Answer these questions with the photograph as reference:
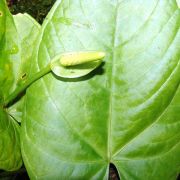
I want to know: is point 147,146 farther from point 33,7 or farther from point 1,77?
point 33,7

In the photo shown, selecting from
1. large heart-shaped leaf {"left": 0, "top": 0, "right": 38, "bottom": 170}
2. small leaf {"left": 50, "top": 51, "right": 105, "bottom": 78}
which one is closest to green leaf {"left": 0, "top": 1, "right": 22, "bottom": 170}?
large heart-shaped leaf {"left": 0, "top": 0, "right": 38, "bottom": 170}

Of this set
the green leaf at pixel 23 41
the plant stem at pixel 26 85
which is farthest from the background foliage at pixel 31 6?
the plant stem at pixel 26 85

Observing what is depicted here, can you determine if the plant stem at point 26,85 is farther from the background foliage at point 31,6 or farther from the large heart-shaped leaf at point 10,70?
the background foliage at point 31,6

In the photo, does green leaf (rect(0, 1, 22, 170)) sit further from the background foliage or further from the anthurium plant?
the background foliage

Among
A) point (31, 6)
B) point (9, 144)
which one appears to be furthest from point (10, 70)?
point (31, 6)

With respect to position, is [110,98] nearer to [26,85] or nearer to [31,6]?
[26,85]

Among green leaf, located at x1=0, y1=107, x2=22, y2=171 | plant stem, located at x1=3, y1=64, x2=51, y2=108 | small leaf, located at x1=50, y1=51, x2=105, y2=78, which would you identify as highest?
small leaf, located at x1=50, y1=51, x2=105, y2=78
